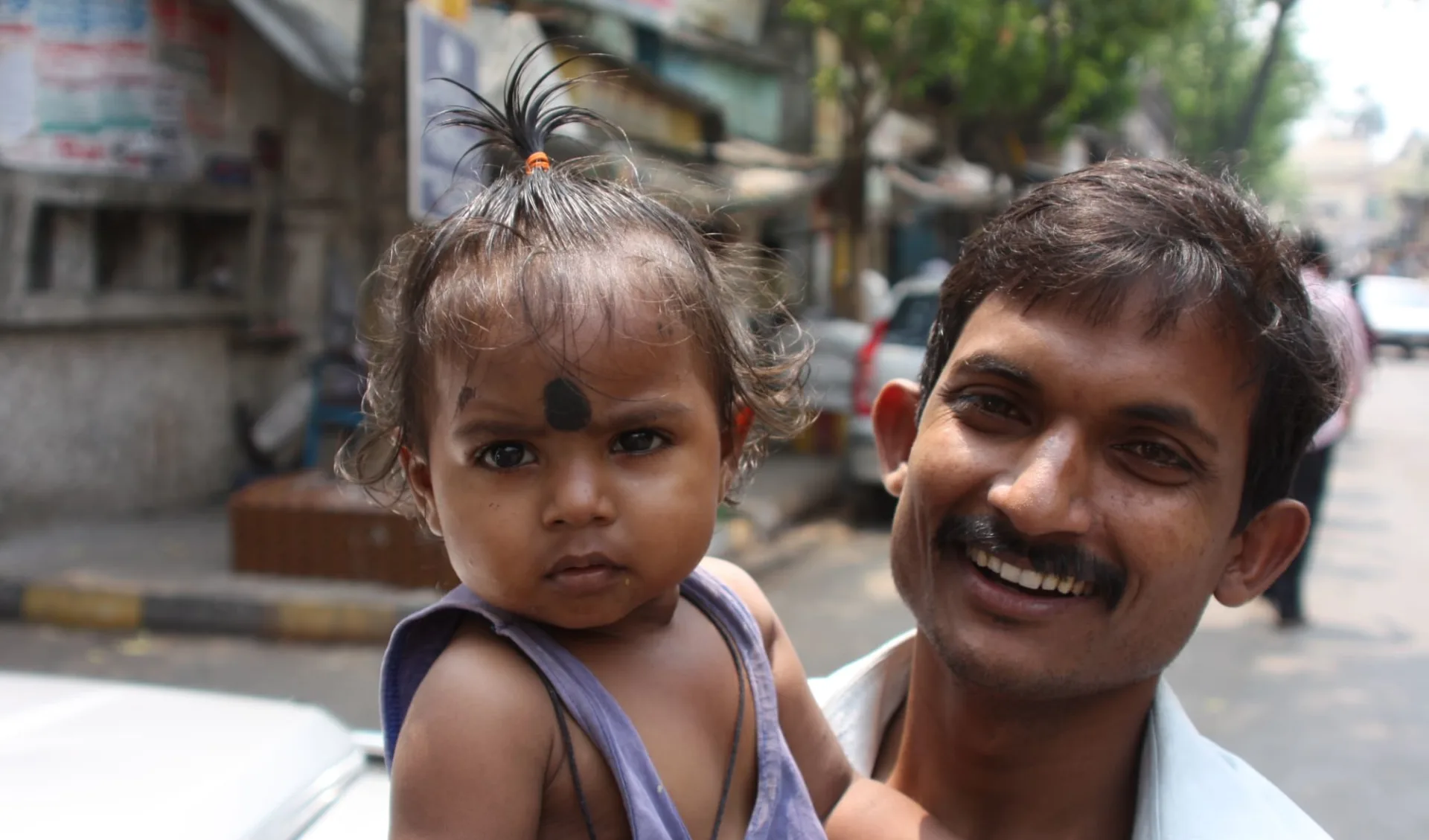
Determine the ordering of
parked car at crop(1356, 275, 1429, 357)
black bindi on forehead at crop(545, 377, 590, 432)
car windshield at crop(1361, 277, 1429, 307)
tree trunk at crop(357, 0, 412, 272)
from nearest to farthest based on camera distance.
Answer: black bindi on forehead at crop(545, 377, 590, 432)
tree trunk at crop(357, 0, 412, 272)
parked car at crop(1356, 275, 1429, 357)
car windshield at crop(1361, 277, 1429, 307)

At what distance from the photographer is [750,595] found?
1.67 metres

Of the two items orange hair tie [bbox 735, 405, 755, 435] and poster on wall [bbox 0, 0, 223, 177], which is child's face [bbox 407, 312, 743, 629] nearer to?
orange hair tie [bbox 735, 405, 755, 435]

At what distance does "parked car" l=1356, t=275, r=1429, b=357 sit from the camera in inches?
974

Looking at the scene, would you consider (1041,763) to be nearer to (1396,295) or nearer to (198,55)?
(198,55)

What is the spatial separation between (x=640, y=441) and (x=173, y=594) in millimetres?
5543

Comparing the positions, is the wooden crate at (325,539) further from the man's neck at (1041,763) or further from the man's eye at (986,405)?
the man's eye at (986,405)

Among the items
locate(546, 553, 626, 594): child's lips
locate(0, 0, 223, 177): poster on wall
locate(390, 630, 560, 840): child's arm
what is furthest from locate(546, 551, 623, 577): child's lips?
locate(0, 0, 223, 177): poster on wall

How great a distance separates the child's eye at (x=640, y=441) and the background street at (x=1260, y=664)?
376 cm

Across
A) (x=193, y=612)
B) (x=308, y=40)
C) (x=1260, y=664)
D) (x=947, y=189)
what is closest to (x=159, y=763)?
(x=193, y=612)

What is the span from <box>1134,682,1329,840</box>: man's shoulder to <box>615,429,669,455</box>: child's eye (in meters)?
0.71

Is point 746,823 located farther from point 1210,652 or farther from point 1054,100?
point 1054,100

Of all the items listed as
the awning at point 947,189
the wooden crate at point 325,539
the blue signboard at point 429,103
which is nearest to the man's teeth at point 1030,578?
the blue signboard at point 429,103

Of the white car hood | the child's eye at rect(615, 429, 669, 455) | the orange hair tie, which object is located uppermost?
the orange hair tie

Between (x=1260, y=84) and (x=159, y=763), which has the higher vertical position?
(x=1260, y=84)
